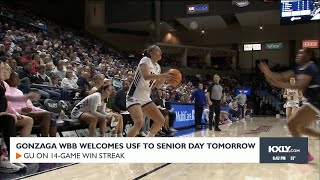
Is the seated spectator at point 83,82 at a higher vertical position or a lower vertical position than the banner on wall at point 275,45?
lower

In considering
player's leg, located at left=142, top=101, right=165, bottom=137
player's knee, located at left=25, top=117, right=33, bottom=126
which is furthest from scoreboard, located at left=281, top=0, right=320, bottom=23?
player's knee, located at left=25, top=117, right=33, bottom=126

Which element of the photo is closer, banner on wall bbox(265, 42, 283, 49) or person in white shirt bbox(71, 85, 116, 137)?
person in white shirt bbox(71, 85, 116, 137)

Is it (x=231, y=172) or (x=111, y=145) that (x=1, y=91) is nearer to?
(x=111, y=145)

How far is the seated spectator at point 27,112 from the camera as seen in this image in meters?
4.95

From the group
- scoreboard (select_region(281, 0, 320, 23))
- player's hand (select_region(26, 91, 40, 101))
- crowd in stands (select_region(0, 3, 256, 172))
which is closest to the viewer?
crowd in stands (select_region(0, 3, 256, 172))

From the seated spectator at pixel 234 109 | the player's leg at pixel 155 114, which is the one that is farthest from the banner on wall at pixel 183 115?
the player's leg at pixel 155 114

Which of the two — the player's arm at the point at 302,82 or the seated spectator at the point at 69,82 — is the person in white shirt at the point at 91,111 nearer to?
the seated spectator at the point at 69,82

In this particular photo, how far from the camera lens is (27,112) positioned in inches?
202

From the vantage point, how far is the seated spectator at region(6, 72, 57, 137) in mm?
4945

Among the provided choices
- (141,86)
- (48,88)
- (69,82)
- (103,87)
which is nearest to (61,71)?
(69,82)

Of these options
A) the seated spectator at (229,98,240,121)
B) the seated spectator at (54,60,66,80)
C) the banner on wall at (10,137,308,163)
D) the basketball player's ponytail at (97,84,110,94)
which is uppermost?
the seated spectator at (54,60,66,80)

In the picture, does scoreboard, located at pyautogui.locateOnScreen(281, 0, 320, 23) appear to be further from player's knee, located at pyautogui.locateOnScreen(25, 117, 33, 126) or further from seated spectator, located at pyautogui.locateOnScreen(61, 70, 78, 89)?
player's knee, located at pyautogui.locateOnScreen(25, 117, 33, 126)

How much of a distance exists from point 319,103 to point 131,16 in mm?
21838

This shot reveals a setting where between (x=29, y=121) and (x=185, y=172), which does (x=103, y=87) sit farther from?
(x=185, y=172)
